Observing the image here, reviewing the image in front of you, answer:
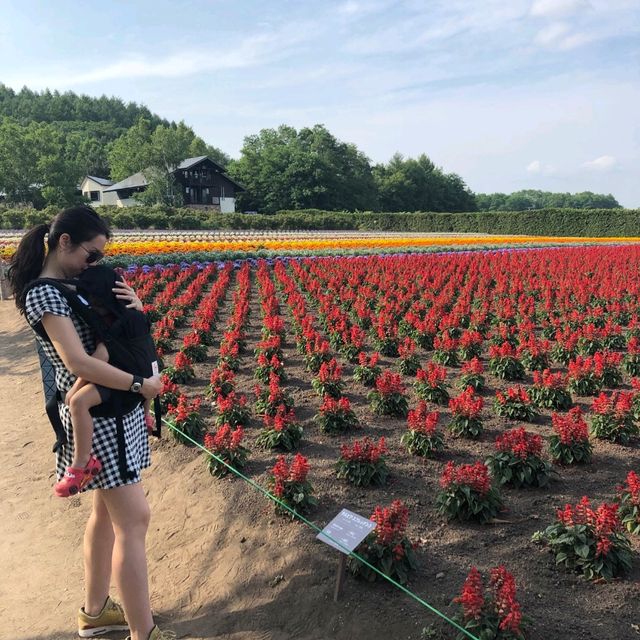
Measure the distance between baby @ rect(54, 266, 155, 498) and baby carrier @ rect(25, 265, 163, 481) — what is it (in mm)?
12

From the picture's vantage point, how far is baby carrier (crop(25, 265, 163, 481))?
2.45 m

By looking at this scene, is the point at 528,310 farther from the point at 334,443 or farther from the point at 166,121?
the point at 166,121

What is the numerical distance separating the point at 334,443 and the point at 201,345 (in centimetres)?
395

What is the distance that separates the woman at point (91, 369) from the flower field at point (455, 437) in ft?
4.47

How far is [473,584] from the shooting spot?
2.69 metres

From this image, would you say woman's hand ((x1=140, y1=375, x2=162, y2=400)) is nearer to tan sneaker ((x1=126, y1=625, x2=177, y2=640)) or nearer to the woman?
the woman

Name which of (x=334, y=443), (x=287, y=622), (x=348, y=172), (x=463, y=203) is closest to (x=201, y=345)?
(x=334, y=443)

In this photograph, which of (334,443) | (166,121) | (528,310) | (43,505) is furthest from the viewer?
(166,121)

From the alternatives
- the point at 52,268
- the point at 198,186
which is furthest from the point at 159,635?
the point at 198,186

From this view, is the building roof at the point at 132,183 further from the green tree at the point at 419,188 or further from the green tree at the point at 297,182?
the green tree at the point at 419,188

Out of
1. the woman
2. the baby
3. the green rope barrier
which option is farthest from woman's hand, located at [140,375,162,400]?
the green rope barrier

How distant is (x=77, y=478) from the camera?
2.45 meters

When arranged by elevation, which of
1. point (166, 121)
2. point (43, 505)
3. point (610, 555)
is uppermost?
point (166, 121)

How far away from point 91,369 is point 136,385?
0.22m
